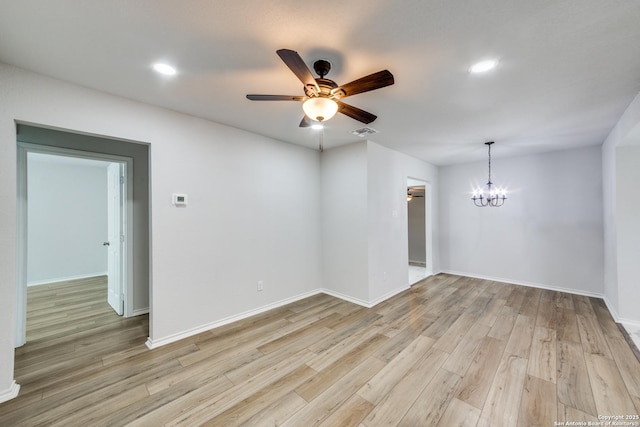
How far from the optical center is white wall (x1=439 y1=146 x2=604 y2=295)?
165 inches

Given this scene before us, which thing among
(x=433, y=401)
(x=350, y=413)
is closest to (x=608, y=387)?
(x=433, y=401)

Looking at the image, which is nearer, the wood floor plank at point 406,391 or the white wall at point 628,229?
the wood floor plank at point 406,391

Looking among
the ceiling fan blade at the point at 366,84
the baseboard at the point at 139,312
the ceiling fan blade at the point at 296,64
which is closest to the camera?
the ceiling fan blade at the point at 296,64

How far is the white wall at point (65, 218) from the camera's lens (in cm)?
511

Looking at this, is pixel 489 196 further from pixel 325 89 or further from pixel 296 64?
pixel 296 64

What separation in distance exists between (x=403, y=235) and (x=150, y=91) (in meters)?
4.27

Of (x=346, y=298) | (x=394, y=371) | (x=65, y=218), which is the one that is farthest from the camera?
(x=65, y=218)

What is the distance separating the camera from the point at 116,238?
3.61 metres

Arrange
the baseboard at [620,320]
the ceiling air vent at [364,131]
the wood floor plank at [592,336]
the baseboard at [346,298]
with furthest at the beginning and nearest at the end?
1. the baseboard at [346,298]
2. the ceiling air vent at [364,131]
3. the baseboard at [620,320]
4. the wood floor plank at [592,336]

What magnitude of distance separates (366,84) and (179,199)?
2327 millimetres

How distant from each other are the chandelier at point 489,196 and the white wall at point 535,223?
4.5 inches

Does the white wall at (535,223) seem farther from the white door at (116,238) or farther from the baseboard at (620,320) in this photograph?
the white door at (116,238)

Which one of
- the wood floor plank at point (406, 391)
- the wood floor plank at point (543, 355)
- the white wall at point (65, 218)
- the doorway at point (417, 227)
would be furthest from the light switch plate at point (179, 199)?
the doorway at point (417, 227)

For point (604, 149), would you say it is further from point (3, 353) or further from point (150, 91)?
point (3, 353)
